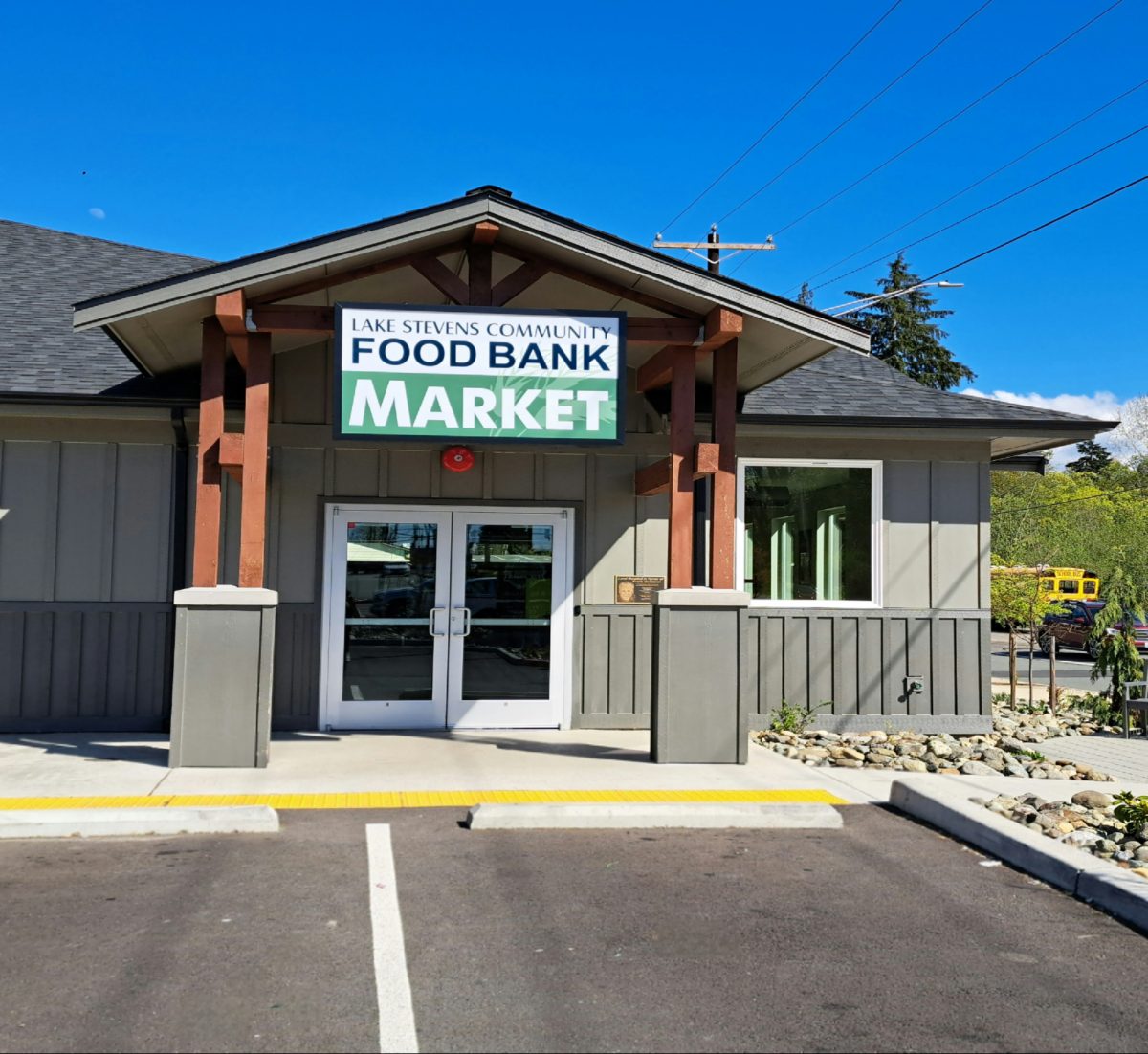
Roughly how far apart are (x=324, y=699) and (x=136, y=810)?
3.94m

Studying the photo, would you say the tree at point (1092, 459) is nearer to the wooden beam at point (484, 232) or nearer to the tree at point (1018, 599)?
the tree at point (1018, 599)

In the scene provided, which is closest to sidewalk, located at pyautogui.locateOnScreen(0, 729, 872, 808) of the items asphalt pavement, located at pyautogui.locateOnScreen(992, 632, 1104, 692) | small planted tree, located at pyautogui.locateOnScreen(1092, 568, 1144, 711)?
small planted tree, located at pyautogui.locateOnScreen(1092, 568, 1144, 711)

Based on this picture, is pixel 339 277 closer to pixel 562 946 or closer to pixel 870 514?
pixel 562 946

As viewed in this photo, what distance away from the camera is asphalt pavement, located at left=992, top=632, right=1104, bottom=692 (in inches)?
950

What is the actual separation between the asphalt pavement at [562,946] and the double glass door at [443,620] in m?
3.98

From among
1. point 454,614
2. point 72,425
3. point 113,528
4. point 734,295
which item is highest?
point 734,295

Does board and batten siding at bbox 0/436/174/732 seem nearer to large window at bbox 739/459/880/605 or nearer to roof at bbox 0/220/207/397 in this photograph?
roof at bbox 0/220/207/397

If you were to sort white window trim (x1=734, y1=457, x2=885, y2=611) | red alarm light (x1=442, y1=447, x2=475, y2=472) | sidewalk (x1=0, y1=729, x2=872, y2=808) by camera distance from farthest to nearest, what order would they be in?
1. white window trim (x1=734, y1=457, x2=885, y2=611)
2. red alarm light (x1=442, y1=447, x2=475, y2=472)
3. sidewalk (x1=0, y1=729, x2=872, y2=808)

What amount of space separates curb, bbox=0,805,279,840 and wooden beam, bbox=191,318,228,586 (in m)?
2.16

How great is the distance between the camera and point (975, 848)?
7234 millimetres

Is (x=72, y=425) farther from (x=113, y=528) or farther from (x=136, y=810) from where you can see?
(x=136, y=810)

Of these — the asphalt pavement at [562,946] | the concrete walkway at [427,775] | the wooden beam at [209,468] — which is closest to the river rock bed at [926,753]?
the concrete walkway at [427,775]

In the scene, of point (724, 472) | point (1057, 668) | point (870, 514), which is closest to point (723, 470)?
point (724, 472)

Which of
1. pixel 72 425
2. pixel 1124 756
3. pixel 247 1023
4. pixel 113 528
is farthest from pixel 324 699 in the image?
pixel 1124 756
